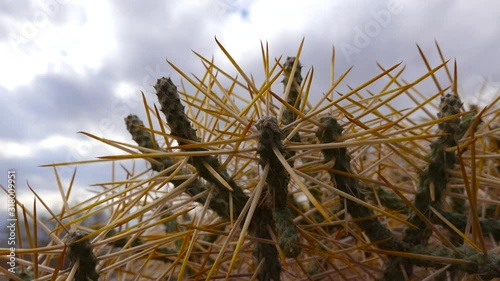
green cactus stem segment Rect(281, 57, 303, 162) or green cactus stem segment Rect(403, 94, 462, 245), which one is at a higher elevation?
green cactus stem segment Rect(281, 57, 303, 162)

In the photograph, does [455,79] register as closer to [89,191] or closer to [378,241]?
[378,241]

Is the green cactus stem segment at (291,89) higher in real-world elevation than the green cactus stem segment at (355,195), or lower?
higher

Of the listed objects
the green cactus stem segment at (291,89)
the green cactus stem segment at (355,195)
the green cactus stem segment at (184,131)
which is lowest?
the green cactus stem segment at (355,195)

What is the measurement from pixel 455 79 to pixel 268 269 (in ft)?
1.12

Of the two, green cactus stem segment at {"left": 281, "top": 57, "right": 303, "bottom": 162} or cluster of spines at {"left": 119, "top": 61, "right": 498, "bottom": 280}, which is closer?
cluster of spines at {"left": 119, "top": 61, "right": 498, "bottom": 280}

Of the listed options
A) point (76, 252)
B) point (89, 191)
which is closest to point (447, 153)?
point (76, 252)

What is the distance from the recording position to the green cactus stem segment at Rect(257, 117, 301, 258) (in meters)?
0.38

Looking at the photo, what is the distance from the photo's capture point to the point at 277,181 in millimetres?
412

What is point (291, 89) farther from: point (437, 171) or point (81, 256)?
point (81, 256)

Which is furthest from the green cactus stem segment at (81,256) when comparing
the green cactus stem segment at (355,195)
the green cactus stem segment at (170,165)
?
the green cactus stem segment at (355,195)

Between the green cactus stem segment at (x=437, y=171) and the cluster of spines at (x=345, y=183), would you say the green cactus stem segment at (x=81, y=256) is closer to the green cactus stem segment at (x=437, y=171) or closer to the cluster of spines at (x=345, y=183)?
the cluster of spines at (x=345, y=183)

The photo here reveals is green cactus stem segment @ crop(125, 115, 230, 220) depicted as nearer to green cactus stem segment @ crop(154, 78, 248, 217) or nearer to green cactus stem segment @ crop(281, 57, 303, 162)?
green cactus stem segment @ crop(154, 78, 248, 217)

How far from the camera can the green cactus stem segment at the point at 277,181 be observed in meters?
0.38

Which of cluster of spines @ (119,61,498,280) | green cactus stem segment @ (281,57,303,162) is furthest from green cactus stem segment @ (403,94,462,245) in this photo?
green cactus stem segment @ (281,57,303,162)
